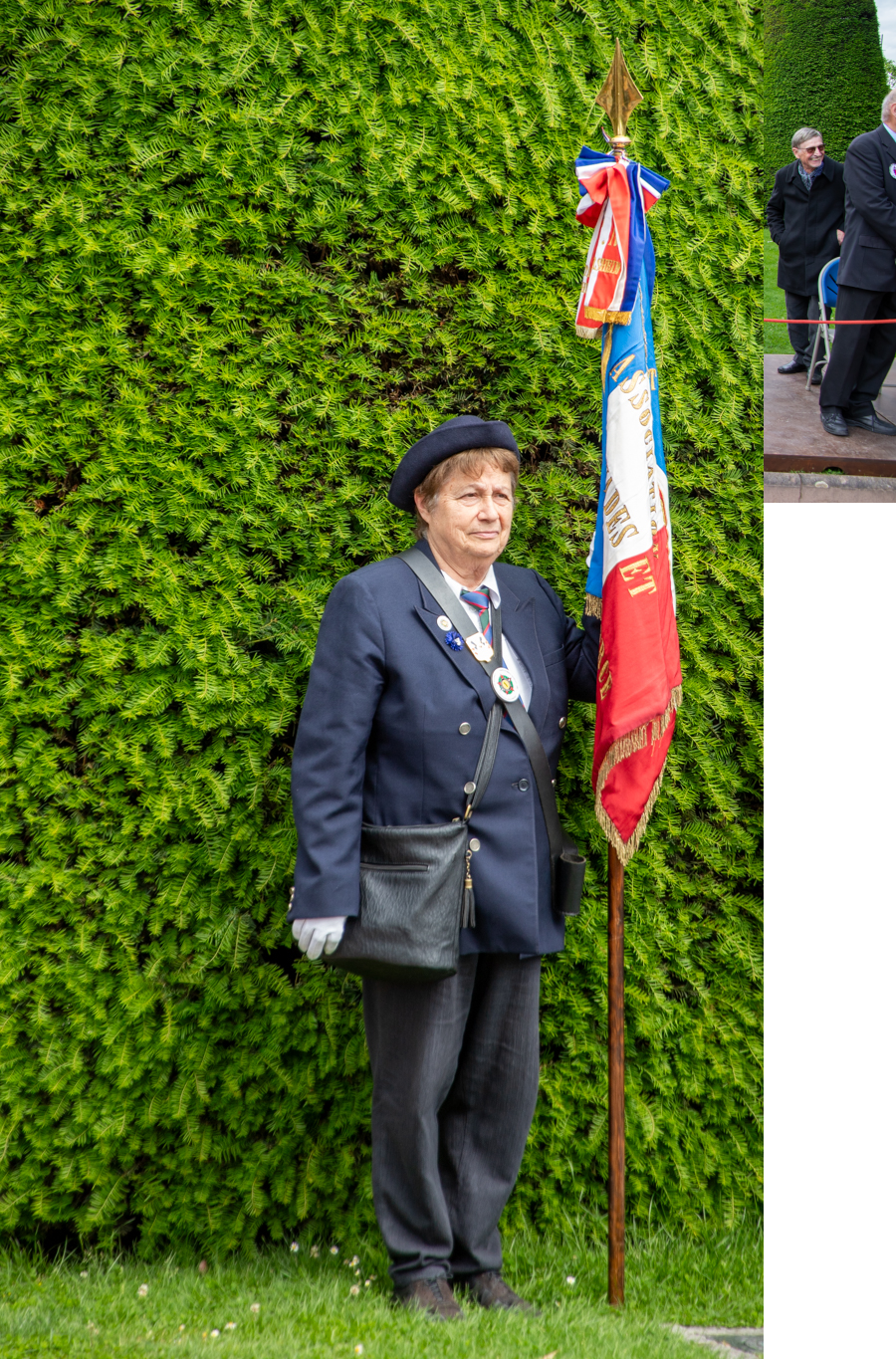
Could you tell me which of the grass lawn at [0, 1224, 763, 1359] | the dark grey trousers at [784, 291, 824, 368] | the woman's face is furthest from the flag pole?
the dark grey trousers at [784, 291, 824, 368]

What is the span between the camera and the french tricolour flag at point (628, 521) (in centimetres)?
258

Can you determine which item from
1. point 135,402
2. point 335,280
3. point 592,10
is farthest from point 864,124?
point 135,402

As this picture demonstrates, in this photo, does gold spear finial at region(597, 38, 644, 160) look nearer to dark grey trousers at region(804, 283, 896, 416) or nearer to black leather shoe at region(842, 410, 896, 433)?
dark grey trousers at region(804, 283, 896, 416)

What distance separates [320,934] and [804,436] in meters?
2.09

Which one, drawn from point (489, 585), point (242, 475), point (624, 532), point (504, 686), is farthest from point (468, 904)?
point (242, 475)

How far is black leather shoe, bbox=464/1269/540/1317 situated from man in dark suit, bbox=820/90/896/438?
2540mm

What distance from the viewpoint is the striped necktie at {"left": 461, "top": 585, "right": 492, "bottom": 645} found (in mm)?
2572

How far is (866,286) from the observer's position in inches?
127

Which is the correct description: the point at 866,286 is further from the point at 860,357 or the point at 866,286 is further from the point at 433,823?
the point at 433,823

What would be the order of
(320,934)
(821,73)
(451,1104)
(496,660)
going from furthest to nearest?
(821,73)
(451,1104)
(496,660)
(320,934)

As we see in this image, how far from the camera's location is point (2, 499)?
2744 mm

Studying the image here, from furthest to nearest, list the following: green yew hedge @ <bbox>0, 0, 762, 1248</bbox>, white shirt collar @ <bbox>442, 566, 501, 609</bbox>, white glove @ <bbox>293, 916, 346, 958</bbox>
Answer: green yew hedge @ <bbox>0, 0, 762, 1248</bbox> < white shirt collar @ <bbox>442, 566, 501, 609</bbox> < white glove @ <bbox>293, 916, 346, 958</bbox>

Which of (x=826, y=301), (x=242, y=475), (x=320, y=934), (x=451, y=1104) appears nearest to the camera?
(x=320, y=934)

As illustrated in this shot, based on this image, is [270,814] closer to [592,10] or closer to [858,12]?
[592,10]
